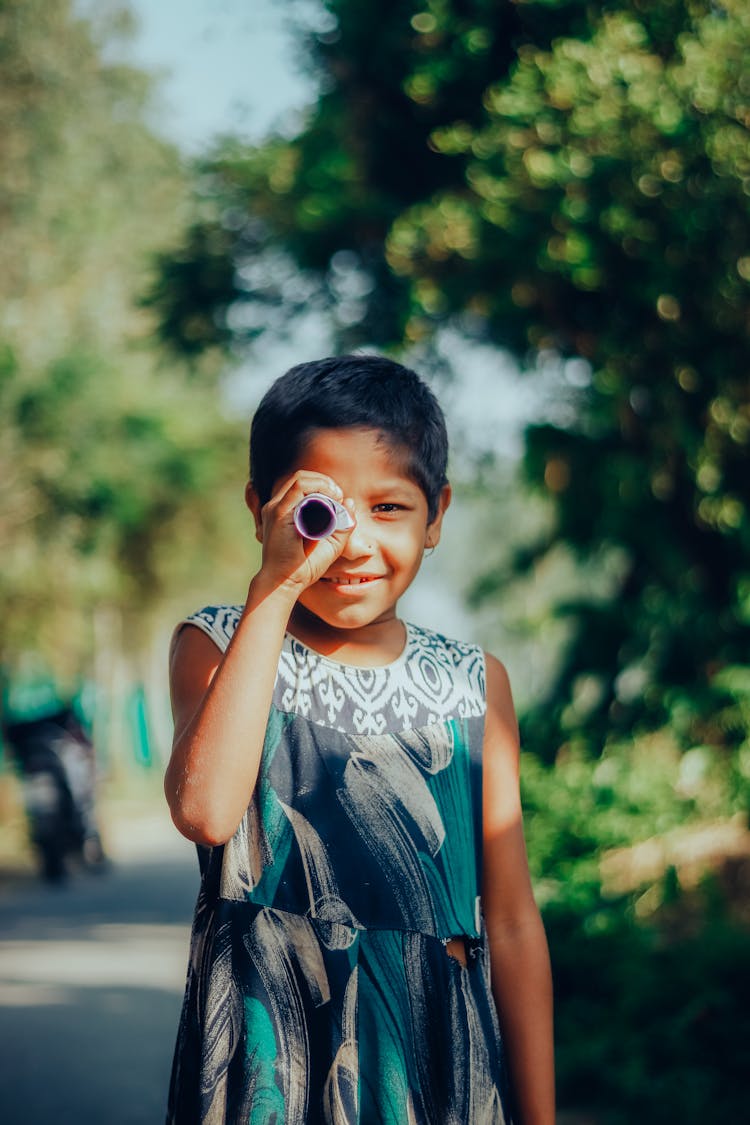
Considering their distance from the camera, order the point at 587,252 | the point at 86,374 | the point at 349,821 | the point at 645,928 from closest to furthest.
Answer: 1. the point at 349,821
2. the point at 645,928
3. the point at 587,252
4. the point at 86,374

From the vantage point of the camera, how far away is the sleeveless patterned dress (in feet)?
5.16

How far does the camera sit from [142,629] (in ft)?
94.3

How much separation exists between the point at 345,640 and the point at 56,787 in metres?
10.3

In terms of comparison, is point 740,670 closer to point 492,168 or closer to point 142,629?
point 492,168

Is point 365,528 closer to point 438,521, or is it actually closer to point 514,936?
point 438,521

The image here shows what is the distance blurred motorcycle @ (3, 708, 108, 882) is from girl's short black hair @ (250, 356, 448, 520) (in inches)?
404

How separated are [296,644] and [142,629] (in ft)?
90.2

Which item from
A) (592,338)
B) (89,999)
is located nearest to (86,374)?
(592,338)

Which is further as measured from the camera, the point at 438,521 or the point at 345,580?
the point at 438,521

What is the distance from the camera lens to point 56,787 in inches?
455

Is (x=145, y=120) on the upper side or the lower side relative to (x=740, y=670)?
upper

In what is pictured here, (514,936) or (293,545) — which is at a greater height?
(293,545)

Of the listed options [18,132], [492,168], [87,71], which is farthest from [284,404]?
[87,71]

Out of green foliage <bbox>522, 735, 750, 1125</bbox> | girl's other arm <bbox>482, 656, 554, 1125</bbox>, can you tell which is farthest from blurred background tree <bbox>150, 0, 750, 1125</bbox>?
girl's other arm <bbox>482, 656, 554, 1125</bbox>
